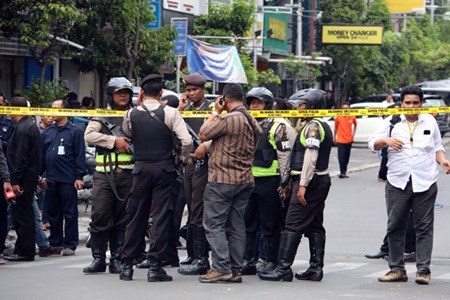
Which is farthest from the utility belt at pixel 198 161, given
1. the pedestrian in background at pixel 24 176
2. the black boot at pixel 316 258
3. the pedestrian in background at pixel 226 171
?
the pedestrian in background at pixel 24 176

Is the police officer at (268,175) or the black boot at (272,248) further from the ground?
the police officer at (268,175)

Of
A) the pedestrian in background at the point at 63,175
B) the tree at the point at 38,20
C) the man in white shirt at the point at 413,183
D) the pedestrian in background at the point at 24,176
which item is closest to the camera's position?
the man in white shirt at the point at 413,183

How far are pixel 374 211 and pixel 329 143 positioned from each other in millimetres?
8908

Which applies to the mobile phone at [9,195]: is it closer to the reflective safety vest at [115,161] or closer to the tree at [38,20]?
the reflective safety vest at [115,161]

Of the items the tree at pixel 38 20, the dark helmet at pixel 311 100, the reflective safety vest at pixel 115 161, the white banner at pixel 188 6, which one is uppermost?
the white banner at pixel 188 6

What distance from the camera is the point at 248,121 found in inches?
464

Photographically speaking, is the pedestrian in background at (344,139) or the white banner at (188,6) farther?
the white banner at (188,6)

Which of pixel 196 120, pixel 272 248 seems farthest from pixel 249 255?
pixel 196 120

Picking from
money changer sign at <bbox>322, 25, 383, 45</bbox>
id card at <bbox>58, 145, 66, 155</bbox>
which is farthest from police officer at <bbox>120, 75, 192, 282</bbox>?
money changer sign at <bbox>322, 25, 383, 45</bbox>

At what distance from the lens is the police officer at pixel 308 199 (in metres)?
12.0

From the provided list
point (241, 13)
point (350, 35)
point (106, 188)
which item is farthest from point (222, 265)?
point (350, 35)

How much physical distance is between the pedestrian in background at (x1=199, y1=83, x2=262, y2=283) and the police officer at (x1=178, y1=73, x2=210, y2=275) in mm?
358

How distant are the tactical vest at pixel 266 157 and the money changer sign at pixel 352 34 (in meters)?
37.2

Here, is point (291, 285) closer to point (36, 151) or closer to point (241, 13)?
point (36, 151)
